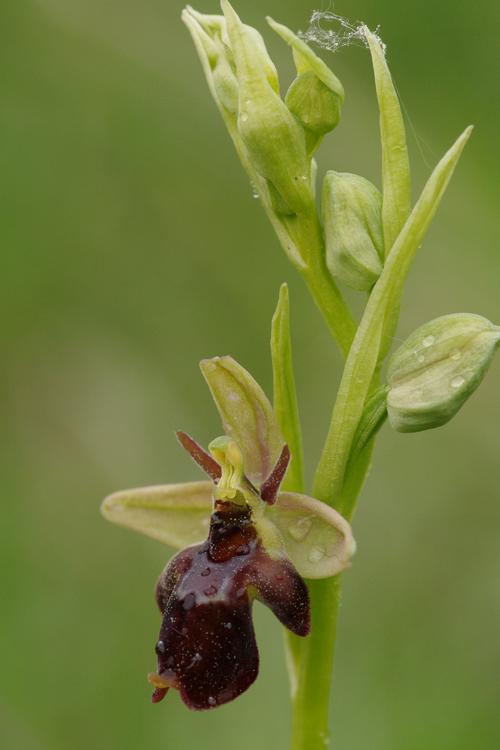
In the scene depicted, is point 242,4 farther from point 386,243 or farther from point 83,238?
point 386,243

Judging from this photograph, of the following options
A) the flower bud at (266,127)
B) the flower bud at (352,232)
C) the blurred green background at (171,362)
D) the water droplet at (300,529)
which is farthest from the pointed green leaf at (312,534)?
the blurred green background at (171,362)

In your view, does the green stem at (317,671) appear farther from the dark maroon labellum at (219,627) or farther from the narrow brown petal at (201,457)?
the narrow brown petal at (201,457)

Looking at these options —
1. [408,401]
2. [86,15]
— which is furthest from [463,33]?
[408,401]

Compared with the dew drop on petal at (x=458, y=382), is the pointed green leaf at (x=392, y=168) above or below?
above

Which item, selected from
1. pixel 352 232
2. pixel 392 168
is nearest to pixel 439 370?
pixel 352 232

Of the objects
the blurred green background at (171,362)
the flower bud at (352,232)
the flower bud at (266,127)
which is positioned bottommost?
the blurred green background at (171,362)

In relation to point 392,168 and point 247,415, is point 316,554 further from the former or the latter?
point 392,168
